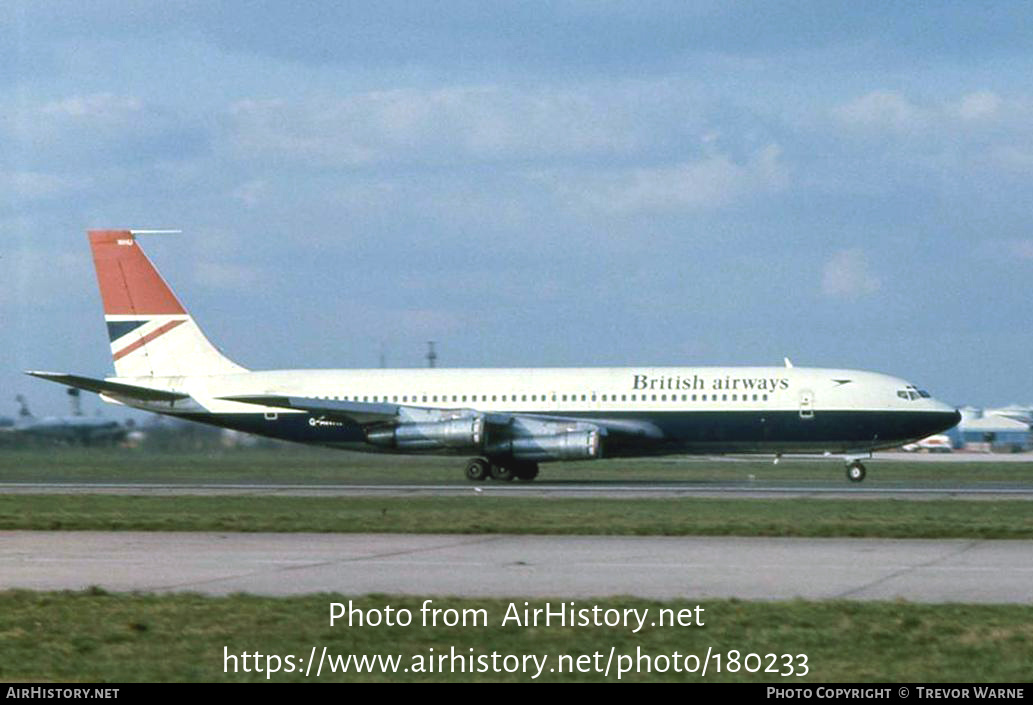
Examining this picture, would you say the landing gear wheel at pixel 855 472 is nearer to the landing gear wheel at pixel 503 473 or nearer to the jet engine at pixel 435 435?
the landing gear wheel at pixel 503 473

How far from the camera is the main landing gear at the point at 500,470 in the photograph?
158ft

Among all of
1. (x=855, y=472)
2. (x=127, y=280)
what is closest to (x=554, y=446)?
(x=855, y=472)

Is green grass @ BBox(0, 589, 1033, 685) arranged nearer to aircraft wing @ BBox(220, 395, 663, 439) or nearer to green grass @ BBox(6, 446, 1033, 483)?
green grass @ BBox(6, 446, 1033, 483)

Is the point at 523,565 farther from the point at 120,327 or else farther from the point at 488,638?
the point at 120,327

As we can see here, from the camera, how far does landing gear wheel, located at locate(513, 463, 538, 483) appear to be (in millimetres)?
48219

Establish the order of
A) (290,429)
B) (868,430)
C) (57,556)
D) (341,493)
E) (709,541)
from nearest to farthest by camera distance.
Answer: (57,556)
(709,541)
(341,493)
(868,430)
(290,429)

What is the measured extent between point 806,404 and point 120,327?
2250cm

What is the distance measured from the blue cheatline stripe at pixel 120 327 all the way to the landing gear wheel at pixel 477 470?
12279 millimetres

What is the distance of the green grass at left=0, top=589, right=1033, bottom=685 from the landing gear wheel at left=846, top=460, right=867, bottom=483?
32.4 metres

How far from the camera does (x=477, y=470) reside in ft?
158
